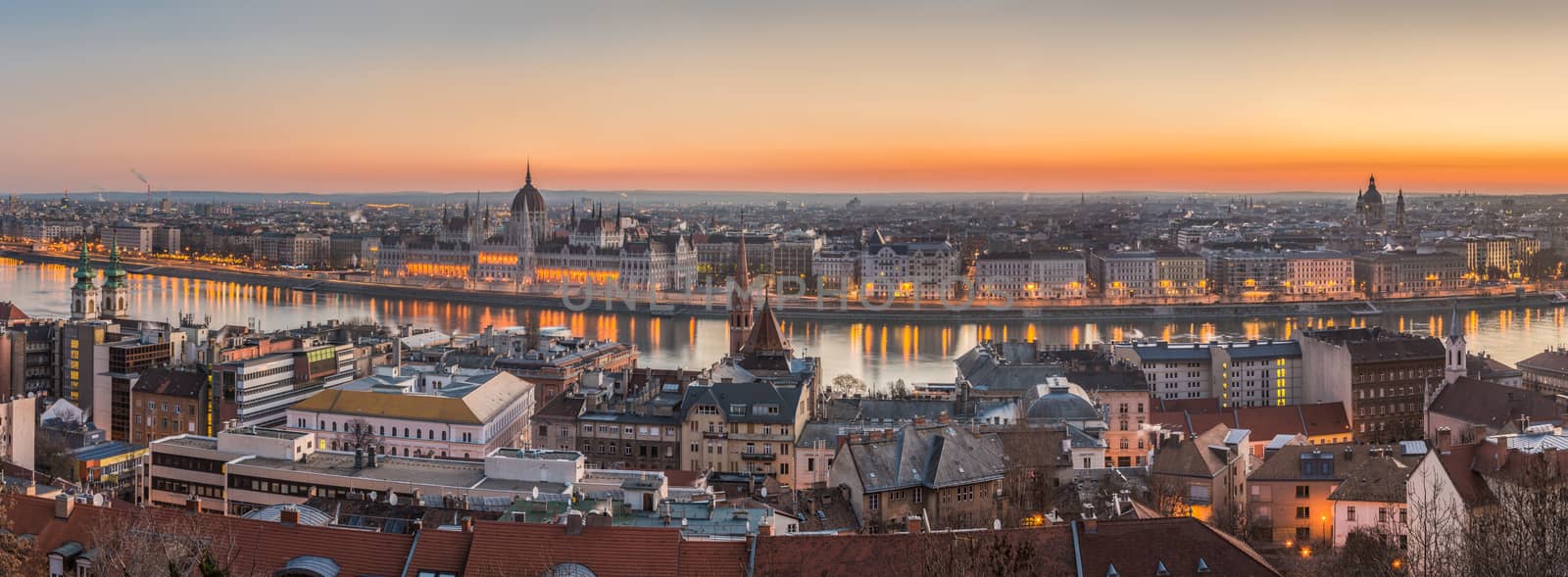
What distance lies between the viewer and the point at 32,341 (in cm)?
1565

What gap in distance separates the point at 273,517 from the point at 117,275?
13739 millimetres

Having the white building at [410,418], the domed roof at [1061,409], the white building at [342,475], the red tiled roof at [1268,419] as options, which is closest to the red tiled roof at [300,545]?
the white building at [342,475]

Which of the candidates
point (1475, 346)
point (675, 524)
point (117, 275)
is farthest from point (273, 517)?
point (1475, 346)

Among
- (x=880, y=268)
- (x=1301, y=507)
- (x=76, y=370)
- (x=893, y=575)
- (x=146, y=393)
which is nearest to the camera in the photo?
(x=893, y=575)

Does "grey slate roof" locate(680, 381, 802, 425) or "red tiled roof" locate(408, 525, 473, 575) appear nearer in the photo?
"red tiled roof" locate(408, 525, 473, 575)

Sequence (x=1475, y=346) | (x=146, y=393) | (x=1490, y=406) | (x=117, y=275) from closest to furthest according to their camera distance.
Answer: (x=1490, y=406)
(x=146, y=393)
(x=117, y=275)
(x=1475, y=346)

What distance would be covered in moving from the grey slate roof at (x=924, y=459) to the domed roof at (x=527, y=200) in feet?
112

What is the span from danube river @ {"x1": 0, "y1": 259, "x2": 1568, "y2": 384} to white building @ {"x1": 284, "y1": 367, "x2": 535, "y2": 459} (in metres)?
7.36

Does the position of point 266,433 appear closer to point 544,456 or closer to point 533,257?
point 544,456

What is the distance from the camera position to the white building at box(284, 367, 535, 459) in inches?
432

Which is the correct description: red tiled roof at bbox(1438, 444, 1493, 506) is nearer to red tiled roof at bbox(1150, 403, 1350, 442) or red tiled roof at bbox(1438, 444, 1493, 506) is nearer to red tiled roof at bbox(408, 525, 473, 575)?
red tiled roof at bbox(408, 525, 473, 575)

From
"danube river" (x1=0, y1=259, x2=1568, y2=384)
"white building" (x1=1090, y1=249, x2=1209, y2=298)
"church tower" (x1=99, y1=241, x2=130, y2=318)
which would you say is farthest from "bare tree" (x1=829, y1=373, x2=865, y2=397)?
"white building" (x1=1090, y1=249, x2=1209, y2=298)

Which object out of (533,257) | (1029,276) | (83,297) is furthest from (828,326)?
(533,257)

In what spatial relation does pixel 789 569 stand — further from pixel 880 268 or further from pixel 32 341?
pixel 880 268
